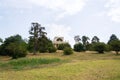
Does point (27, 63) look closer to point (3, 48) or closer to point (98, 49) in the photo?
point (98, 49)

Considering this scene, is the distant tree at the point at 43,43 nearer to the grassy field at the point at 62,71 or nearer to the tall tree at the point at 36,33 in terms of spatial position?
the tall tree at the point at 36,33

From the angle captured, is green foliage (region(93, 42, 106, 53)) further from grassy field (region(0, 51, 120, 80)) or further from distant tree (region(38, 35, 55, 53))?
grassy field (region(0, 51, 120, 80))

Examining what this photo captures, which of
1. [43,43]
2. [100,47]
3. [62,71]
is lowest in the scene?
[62,71]

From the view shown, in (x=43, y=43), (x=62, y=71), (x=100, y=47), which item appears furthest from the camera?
(x=43, y=43)

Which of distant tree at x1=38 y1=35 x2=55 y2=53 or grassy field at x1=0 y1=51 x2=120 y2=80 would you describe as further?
distant tree at x1=38 y1=35 x2=55 y2=53

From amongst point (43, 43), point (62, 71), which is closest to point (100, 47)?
point (43, 43)

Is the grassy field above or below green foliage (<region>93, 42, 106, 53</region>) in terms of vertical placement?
below

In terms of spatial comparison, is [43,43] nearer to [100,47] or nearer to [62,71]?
[100,47]

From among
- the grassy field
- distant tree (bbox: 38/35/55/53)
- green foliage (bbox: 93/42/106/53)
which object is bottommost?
the grassy field

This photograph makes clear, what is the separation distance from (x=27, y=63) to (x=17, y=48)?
62.1 feet

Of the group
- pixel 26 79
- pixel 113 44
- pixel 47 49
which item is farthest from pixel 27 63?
pixel 47 49

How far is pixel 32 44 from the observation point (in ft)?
214

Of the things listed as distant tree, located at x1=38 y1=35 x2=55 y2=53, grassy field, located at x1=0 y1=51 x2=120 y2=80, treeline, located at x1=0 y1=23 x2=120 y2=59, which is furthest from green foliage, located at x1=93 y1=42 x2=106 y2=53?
grassy field, located at x1=0 y1=51 x2=120 y2=80

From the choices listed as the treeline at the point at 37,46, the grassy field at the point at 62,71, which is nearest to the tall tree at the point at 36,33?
the treeline at the point at 37,46
